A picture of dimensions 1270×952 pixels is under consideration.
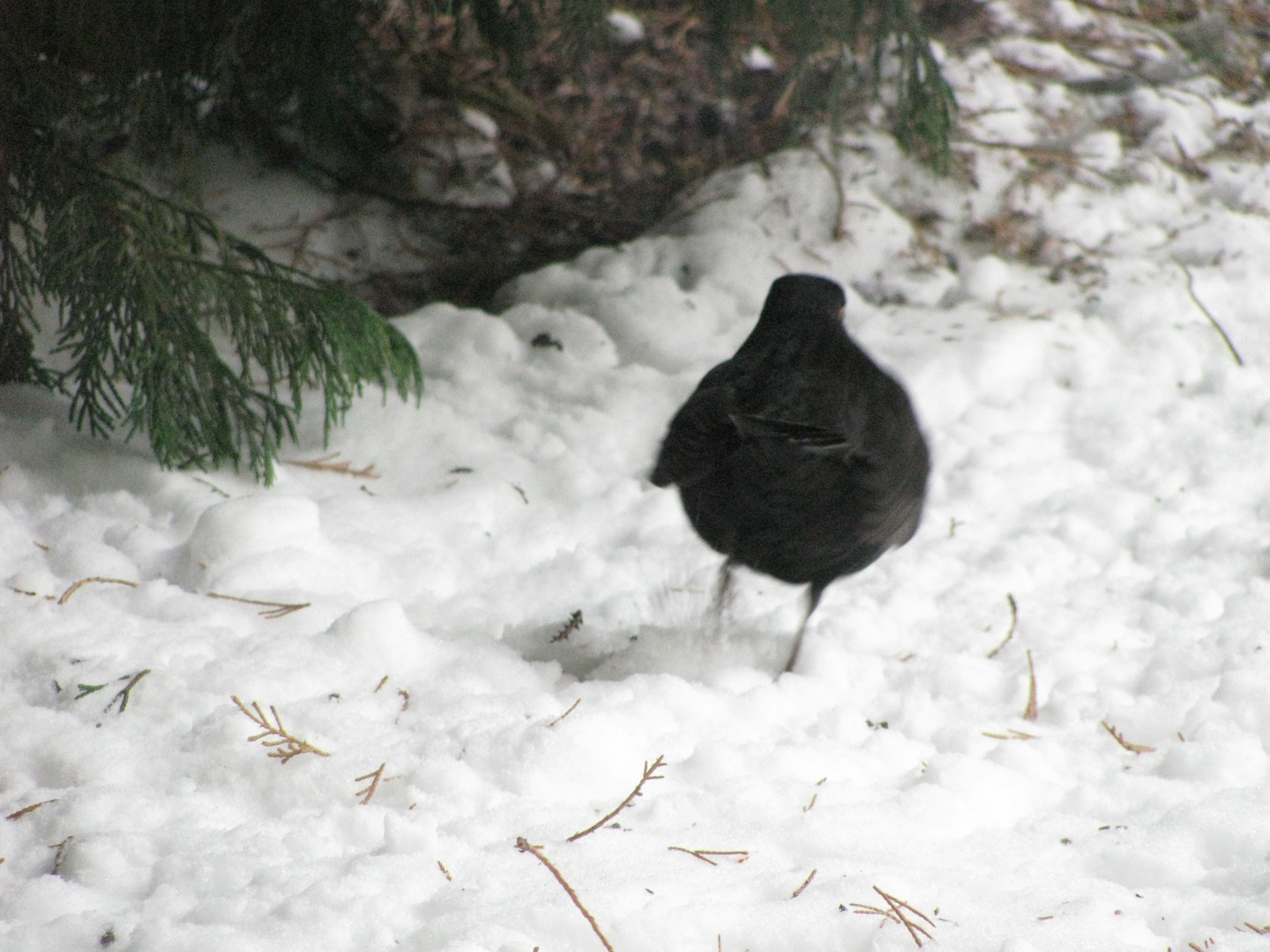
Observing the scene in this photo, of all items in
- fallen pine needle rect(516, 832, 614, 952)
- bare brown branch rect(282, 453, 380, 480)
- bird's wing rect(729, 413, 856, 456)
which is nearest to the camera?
fallen pine needle rect(516, 832, 614, 952)

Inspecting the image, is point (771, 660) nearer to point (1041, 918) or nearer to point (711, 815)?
point (711, 815)

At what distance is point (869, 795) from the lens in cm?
207

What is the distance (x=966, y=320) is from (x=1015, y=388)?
17.1 inches

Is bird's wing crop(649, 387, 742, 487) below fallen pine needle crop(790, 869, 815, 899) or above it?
above

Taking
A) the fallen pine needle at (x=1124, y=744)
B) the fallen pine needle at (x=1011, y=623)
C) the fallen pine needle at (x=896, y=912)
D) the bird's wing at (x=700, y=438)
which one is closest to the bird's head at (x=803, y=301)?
the bird's wing at (x=700, y=438)

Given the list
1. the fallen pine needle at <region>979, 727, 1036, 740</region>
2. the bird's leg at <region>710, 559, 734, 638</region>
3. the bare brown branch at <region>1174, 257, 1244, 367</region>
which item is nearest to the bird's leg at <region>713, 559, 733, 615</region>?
the bird's leg at <region>710, 559, 734, 638</region>

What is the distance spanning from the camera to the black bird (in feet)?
7.36

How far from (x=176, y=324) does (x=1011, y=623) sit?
2.31 m

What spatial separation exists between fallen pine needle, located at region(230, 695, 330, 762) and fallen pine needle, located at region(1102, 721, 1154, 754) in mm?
1703

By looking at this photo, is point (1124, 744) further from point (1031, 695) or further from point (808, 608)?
point (808, 608)

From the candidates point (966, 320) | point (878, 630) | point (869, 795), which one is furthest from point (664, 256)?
point (869, 795)

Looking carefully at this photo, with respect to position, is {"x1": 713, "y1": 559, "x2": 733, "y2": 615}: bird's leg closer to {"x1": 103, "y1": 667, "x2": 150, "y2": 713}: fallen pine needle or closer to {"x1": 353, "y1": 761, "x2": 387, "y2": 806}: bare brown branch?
{"x1": 353, "y1": 761, "x2": 387, "y2": 806}: bare brown branch

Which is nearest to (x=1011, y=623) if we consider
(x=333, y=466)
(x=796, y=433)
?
(x=796, y=433)

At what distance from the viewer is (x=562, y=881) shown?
161 cm
